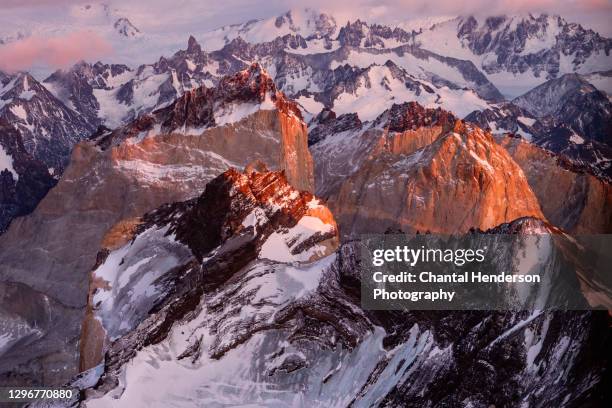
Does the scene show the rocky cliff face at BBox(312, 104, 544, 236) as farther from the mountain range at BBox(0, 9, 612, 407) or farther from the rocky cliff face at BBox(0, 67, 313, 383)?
the rocky cliff face at BBox(0, 67, 313, 383)

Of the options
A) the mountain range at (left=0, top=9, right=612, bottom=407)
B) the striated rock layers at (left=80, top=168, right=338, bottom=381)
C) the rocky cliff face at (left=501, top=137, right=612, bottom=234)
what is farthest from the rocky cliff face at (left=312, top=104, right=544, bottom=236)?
the striated rock layers at (left=80, top=168, right=338, bottom=381)

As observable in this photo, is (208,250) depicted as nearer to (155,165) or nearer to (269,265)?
(269,265)

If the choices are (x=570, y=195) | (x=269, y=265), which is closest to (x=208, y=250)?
(x=269, y=265)

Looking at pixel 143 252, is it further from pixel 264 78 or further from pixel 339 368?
pixel 264 78

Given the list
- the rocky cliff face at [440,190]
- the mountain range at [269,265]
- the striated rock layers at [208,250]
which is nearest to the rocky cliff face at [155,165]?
the mountain range at [269,265]

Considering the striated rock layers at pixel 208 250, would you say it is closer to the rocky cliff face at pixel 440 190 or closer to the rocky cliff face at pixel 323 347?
the rocky cliff face at pixel 323 347

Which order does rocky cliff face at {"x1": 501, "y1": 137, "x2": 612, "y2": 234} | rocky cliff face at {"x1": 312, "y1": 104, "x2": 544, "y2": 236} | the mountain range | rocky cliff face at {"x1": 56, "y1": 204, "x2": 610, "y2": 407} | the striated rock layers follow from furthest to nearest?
rocky cliff face at {"x1": 501, "y1": 137, "x2": 612, "y2": 234}, rocky cliff face at {"x1": 312, "y1": 104, "x2": 544, "y2": 236}, the striated rock layers, the mountain range, rocky cliff face at {"x1": 56, "y1": 204, "x2": 610, "y2": 407}
